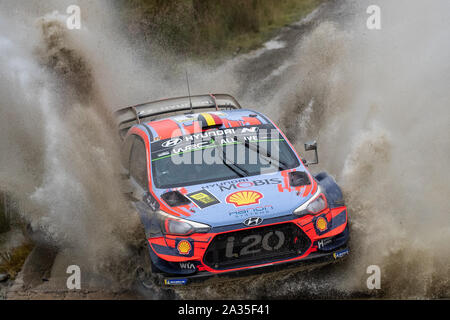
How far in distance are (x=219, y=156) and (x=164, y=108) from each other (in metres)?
2.49

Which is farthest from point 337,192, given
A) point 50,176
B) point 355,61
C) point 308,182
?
point 355,61

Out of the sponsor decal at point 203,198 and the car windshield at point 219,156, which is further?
the car windshield at point 219,156

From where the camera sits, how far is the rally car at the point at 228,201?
5.99 metres

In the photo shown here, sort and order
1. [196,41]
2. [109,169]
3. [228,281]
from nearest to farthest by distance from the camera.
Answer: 1. [228,281]
2. [109,169]
3. [196,41]

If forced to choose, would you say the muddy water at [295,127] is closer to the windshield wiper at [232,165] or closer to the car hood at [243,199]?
the car hood at [243,199]

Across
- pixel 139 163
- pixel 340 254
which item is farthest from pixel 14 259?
pixel 340 254

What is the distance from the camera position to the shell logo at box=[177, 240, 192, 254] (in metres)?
5.98

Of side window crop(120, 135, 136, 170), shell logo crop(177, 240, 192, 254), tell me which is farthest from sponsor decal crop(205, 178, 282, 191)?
side window crop(120, 135, 136, 170)

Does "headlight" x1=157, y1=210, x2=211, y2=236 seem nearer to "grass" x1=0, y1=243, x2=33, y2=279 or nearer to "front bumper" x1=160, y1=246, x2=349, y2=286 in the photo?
"front bumper" x1=160, y1=246, x2=349, y2=286

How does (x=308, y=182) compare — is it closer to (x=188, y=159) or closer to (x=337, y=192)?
(x=337, y=192)

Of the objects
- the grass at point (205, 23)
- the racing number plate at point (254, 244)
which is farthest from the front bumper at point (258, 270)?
the grass at point (205, 23)

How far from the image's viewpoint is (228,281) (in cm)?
596

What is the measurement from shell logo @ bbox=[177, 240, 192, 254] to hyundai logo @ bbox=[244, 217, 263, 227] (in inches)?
23.9

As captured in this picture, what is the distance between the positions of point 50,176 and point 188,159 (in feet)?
6.45
